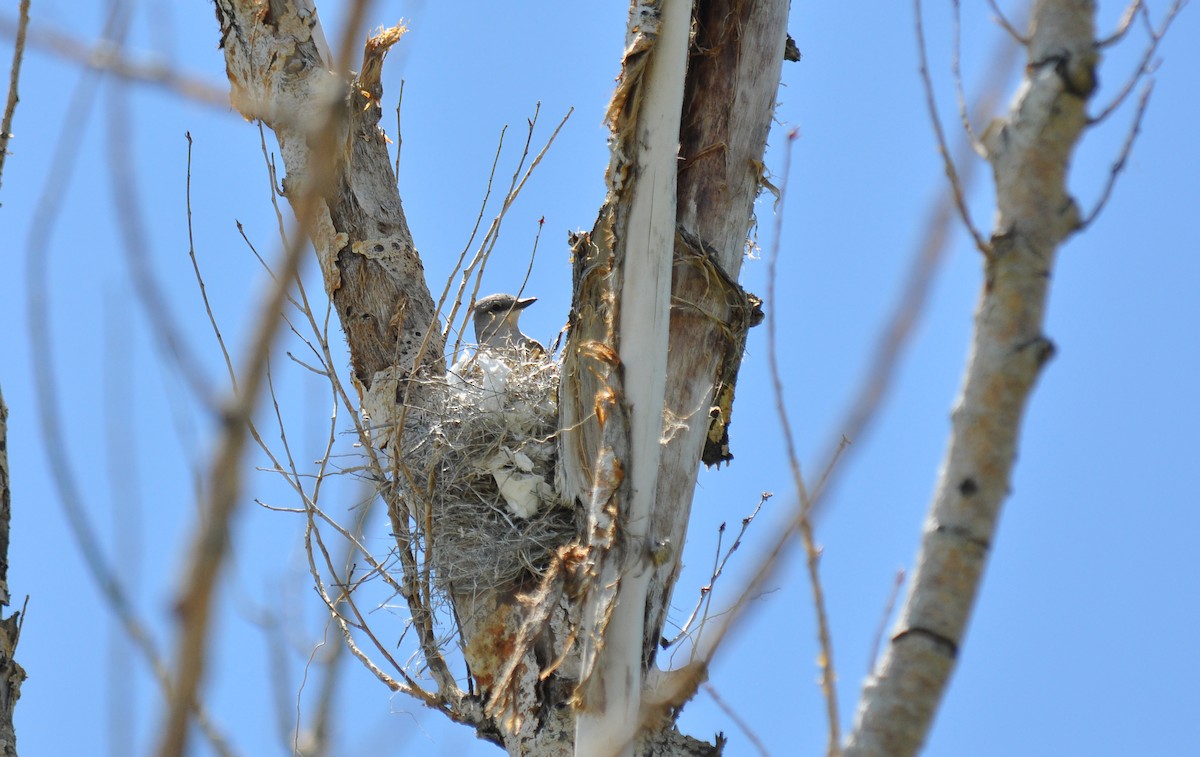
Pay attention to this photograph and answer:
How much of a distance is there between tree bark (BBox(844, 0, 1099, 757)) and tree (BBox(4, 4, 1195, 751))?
54.5 inches

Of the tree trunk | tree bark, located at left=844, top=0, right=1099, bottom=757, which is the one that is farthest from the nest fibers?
tree bark, located at left=844, top=0, right=1099, bottom=757

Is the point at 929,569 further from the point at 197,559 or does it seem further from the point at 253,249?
the point at 253,249

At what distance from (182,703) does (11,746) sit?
2.36 metres

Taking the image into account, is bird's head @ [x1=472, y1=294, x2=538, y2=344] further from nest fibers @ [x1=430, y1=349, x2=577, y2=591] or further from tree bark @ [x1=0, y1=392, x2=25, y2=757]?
tree bark @ [x1=0, y1=392, x2=25, y2=757]

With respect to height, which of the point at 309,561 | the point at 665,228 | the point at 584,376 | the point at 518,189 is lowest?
the point at 309,561

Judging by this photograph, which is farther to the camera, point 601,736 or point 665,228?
point 665,228

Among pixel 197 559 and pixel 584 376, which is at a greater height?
pixel 584 376

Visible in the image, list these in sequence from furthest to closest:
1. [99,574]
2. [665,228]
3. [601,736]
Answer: [665,228], [601,736], [99,574]

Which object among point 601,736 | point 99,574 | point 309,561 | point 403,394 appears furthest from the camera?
point 403,394

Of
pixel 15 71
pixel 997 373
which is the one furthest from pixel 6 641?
pixel 997 373

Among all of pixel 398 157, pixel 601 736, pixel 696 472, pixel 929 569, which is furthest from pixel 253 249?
pixel 929 569

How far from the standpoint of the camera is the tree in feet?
10.6

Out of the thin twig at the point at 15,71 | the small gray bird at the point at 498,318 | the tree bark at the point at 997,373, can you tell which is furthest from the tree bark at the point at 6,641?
the small gray bird at the point at 498,318

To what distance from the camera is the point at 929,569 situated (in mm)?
1686
